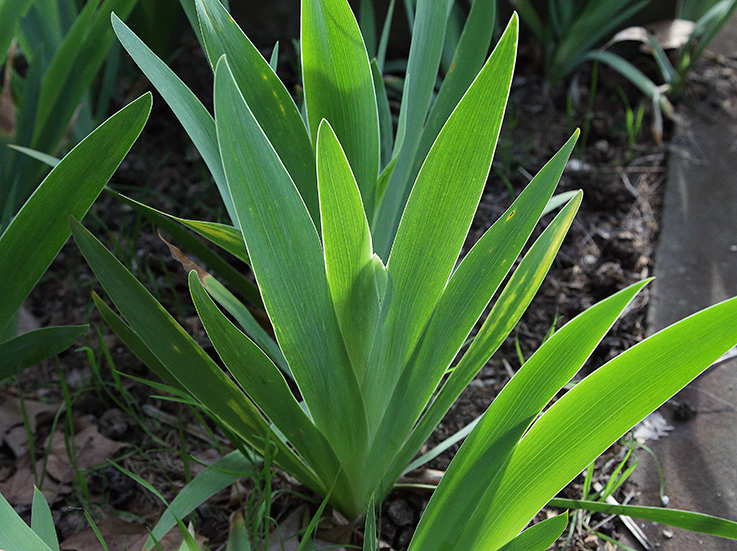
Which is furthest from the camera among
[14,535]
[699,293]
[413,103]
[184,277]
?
[699,293]

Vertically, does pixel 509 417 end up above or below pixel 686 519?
above

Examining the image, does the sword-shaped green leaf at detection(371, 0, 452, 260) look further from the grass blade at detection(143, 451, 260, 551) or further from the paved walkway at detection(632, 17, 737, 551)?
the paved walkway at detection(632, 17, 737, 551)

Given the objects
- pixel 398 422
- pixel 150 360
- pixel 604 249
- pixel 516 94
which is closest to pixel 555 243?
pixel 398 422

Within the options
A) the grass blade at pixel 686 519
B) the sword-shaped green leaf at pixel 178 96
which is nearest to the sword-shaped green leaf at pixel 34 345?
the sword-shaped green leaf at pixel 178 96

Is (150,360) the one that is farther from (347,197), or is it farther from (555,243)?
(555,243)

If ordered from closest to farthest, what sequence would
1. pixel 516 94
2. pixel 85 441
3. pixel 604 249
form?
pixel 85 441 → pixel 604 249 → pixel 516 94

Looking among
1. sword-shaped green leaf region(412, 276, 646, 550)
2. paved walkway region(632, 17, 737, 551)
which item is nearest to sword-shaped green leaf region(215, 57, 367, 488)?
sword-shaped green leaf region(412, 276, 646, 550)

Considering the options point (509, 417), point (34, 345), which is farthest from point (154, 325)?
point (509, 417)

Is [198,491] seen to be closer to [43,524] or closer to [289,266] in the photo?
[43,524]
